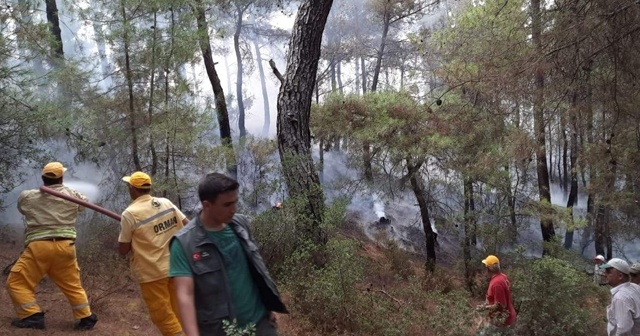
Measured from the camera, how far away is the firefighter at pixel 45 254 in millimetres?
4570

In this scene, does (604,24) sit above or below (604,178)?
above

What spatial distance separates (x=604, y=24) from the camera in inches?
209

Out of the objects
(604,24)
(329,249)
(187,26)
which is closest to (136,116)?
(187,26)

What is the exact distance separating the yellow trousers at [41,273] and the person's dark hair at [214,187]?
3.01 meters

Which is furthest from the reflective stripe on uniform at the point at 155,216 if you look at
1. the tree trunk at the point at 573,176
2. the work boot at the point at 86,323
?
the tree trunk at the point at 573,176

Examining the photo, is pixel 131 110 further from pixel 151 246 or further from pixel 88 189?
pixel 151 246

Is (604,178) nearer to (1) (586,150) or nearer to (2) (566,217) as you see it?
(1) (586,150)

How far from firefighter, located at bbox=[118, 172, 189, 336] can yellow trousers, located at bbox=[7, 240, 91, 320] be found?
113cm

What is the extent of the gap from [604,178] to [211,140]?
10489 millimetres

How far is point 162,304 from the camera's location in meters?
4.06

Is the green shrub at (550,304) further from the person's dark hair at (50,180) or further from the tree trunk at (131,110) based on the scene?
the tree trunk at (131,110)

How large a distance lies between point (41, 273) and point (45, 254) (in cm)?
20

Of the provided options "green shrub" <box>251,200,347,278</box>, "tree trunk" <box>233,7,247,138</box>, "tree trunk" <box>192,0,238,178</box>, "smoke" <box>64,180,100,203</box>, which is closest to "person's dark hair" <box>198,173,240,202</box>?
"green shrub" <box>251,200,347,278</box>

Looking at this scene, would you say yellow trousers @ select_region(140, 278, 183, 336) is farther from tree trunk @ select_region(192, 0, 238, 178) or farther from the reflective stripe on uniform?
tree trunk @ select_region(192, 0, 238, 178)
